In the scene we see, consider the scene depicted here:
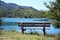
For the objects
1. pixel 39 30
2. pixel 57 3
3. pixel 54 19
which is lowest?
pixel 39 30

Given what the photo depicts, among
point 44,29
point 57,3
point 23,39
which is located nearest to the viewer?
point 23,39

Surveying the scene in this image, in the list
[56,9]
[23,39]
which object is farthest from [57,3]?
[23,39]

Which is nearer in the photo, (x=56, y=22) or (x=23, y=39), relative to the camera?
(x=23, y=39)

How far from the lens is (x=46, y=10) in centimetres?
1050

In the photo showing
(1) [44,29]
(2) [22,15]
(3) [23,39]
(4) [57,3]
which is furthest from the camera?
(2) [22,15]

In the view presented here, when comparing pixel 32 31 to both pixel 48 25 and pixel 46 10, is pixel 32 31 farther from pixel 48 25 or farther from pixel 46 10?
pixel 46 10

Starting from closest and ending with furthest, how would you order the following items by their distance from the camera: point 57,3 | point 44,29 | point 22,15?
point 57,3 < point 44,29 < point 22,15

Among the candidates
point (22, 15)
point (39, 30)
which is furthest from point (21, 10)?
point (39, 30)

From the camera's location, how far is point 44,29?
11641 mm

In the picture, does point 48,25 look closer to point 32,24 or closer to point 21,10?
point 32,24

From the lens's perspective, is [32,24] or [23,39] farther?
[32,24]

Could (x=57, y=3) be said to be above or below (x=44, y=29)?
above

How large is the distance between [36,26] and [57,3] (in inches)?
98.9

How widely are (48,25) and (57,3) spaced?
210 cm
